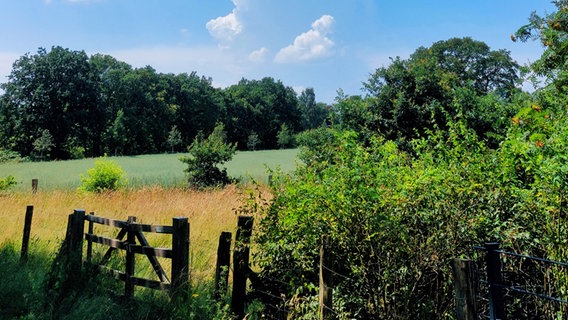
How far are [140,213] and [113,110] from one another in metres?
56.3

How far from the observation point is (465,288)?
3074mm

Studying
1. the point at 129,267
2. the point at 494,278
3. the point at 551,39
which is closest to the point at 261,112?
the point at 551,39

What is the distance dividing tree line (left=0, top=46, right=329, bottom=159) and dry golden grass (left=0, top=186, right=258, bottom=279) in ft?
133

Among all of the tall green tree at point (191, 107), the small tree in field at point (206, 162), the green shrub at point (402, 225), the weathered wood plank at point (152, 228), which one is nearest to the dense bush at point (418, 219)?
the green shrub at point (402, 225)

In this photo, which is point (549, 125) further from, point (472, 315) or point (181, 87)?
point (181, 87)

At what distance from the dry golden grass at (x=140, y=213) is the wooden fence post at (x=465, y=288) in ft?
14.3

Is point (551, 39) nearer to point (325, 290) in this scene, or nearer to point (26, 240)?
point (325, 290)

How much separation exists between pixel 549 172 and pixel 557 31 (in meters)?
7.47

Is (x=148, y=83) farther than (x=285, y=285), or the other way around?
(x=148, y=83)

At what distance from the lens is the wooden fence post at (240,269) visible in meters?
4.82

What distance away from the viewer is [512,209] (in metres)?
3.98

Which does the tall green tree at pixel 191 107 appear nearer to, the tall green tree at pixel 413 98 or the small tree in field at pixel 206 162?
the small tree in field at pixel 206 162

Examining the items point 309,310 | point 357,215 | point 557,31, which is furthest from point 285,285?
point 557,31

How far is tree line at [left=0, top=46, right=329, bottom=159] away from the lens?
54375 mm
